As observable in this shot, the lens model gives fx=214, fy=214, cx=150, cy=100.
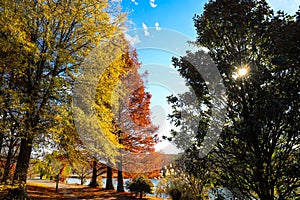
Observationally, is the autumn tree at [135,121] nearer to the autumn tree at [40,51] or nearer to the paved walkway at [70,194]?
the paved walkway at [70,194]

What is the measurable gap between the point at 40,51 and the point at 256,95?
7.43 m

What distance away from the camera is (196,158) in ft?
16.6

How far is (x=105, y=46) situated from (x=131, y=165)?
9.02 m

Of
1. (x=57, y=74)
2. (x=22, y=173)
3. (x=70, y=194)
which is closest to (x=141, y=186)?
(x=70, y=194)

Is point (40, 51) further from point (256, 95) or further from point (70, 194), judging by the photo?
point (70, 194)

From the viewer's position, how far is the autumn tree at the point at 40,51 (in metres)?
6.49

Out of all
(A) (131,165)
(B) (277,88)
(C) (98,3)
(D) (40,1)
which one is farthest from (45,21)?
(A) (131,165)

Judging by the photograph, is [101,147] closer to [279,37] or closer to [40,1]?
[40,1]

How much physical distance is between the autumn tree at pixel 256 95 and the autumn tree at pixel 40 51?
15.8ft

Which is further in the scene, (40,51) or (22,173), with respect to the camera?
(40,51)

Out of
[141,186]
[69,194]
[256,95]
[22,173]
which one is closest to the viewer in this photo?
[256,95]

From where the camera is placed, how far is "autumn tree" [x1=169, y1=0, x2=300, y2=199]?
12.5ft

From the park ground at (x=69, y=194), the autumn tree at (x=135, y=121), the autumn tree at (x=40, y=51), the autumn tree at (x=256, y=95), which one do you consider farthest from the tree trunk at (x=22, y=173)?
the autumn tree at (x=135, y=121)

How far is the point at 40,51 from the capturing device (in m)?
7.99
